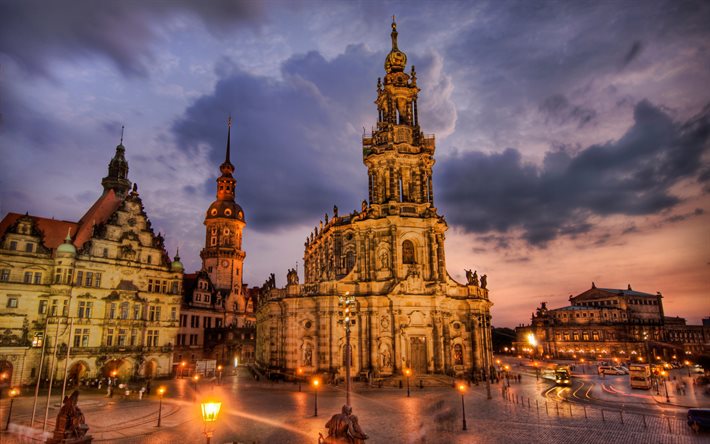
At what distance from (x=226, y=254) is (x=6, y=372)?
150 feet

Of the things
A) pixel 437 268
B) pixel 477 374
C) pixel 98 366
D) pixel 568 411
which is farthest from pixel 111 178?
pixel 568 411

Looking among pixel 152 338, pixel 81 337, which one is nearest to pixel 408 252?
pixel 152 338

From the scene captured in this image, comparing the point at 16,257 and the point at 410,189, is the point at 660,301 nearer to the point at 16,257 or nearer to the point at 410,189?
the point at 410,189

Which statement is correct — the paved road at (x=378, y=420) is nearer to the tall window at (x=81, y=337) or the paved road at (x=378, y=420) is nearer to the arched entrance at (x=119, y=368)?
the tall window at (x=81, y=337)

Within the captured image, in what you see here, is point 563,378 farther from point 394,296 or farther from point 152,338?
point 152,338

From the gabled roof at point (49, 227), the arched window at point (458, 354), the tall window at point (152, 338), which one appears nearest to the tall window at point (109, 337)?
the tall window at point (152, 338)

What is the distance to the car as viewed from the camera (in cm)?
2444

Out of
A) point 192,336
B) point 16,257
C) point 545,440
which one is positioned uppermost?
point 16,257

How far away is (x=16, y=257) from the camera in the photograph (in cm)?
4538

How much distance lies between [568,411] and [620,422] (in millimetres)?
4605

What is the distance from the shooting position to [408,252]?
56625 mm

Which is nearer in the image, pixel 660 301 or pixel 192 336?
pixel 192 336

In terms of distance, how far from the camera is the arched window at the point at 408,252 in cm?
5628

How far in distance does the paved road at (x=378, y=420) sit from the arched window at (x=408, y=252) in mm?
18611
